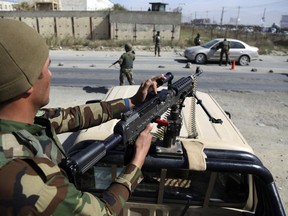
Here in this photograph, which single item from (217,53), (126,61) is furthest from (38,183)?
(217,53)

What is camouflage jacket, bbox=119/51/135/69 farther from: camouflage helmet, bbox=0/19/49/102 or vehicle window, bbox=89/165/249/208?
camouflage helmet, bbox=0/19/49/102

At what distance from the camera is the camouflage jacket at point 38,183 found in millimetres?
1009

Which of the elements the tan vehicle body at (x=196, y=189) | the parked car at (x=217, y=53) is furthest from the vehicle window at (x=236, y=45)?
the tan vehicle body at (x=196, y=189)

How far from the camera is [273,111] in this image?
8828mm

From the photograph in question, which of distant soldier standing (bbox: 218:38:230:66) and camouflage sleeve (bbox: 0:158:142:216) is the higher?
camouflage sleeve (bbox: 0:158:142:216)

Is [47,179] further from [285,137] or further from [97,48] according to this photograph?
[97,48]

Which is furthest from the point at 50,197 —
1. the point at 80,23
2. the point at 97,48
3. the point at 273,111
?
the point at 80,23

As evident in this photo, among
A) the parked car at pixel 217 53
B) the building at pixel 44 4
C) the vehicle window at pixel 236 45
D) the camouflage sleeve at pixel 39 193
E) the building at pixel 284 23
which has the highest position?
the building at pixel 44 4

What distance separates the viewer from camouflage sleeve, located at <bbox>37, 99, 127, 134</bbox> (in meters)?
2.01

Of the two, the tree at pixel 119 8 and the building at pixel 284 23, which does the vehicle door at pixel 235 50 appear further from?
the building at pixel 284 23

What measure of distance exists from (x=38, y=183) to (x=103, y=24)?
3450 centimetres

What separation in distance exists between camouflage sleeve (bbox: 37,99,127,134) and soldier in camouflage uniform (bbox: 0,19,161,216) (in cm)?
62

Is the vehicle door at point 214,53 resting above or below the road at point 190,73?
above

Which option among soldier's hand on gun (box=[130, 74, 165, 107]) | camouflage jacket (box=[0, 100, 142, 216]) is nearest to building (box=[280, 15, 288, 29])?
soldier's hand on gun (box=[130, 74, 165, 107])
